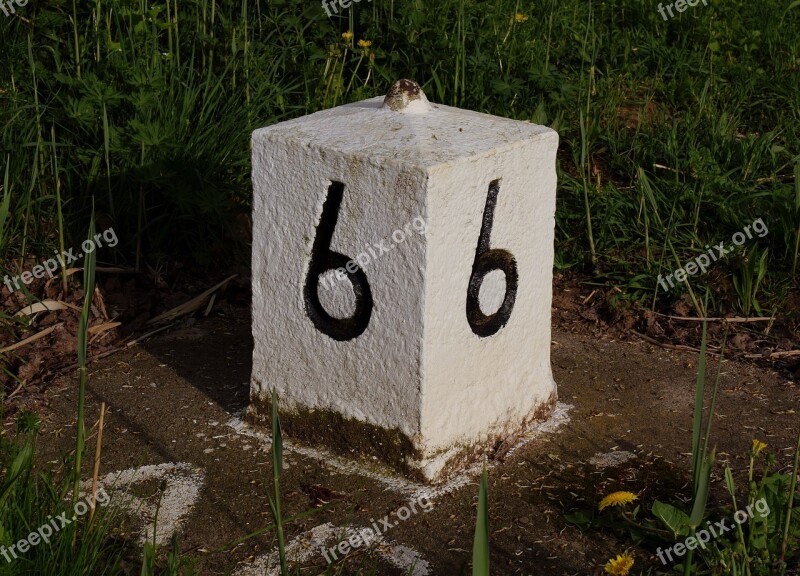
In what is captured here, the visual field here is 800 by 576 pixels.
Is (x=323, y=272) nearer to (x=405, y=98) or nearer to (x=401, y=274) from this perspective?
(x=401, y=274)

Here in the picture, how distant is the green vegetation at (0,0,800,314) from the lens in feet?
13.2

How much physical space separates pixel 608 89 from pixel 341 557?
9.63 ft

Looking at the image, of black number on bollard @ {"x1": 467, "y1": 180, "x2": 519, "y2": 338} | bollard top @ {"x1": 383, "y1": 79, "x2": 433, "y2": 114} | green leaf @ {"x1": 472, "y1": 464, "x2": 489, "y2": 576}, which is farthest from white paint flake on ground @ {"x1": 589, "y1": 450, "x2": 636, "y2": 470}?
green leaf @ {"x1": 472, "y1": 464, "x2": 489, "y2": 576}

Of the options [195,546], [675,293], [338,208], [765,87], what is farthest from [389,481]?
[765,87]

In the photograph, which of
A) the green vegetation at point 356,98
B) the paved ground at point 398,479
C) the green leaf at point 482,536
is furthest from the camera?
the green vegetation at point 356,98

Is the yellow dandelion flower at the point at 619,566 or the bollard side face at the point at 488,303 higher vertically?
the bollard side face at the point at 488,303

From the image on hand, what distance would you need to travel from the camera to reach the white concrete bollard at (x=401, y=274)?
109 inches

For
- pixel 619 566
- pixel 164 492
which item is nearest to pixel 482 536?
pixel 619 566

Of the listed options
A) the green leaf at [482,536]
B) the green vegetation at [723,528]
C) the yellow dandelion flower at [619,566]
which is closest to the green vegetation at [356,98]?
the green vegetation at [723,528]

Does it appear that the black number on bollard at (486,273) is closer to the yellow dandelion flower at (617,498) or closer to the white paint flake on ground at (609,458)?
the white paint flake on ground at (609,458)

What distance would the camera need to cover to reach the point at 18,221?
401 cm

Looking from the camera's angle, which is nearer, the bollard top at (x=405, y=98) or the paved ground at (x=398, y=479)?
the paved ground at (x=398, y=479)

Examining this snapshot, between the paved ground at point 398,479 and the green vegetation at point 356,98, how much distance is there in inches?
21.2

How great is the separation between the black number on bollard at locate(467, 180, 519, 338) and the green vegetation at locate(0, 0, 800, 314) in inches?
39.7
